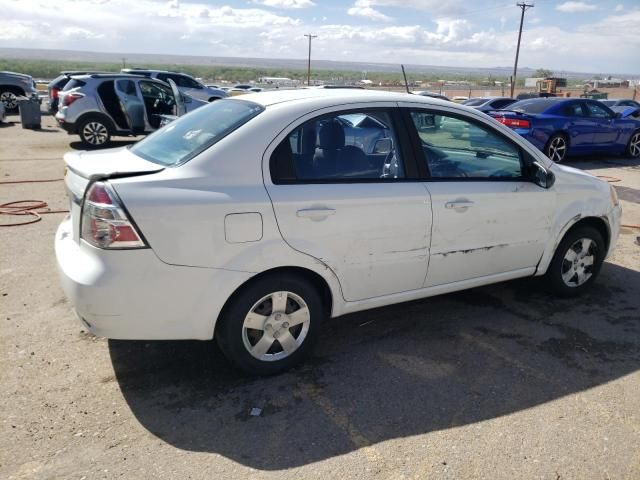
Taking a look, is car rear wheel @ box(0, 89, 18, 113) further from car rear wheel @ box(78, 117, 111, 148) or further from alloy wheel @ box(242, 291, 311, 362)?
alloy wheel @ box(242, 291, 311, 362)

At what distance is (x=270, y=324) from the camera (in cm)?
323

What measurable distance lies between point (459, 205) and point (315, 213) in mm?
1130

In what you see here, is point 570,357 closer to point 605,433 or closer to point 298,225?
point 605,433

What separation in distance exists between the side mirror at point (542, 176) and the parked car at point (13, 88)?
67.2ft

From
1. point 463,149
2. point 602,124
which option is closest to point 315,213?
point 463,149

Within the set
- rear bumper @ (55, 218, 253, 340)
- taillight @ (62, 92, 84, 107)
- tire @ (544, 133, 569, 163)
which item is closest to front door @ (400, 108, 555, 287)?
rear bumper @ (55, 218, 253, 340)

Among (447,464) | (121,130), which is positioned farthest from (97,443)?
(121,130)

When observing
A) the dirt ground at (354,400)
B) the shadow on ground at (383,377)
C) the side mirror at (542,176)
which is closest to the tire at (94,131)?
the dirt ground at (354,400)

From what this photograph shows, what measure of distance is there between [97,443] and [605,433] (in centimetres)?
268

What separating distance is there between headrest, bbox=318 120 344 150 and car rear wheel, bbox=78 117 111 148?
34.2ft

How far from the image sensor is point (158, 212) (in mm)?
2787

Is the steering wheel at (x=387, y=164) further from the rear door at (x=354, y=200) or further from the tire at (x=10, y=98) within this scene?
the tire at (x=10, y=98)

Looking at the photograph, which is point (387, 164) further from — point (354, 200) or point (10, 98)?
point (10, 98)

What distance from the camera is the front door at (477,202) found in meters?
3.69
